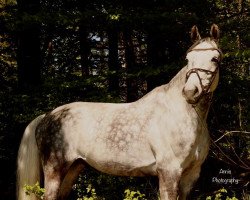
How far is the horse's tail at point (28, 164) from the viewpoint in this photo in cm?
505

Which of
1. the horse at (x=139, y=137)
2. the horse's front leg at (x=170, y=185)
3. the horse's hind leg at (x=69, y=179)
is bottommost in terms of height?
the horse's hind leg at (x=69, y=179)

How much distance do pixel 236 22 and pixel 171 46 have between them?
160 cm

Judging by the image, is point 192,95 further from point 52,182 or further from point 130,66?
point 130,66

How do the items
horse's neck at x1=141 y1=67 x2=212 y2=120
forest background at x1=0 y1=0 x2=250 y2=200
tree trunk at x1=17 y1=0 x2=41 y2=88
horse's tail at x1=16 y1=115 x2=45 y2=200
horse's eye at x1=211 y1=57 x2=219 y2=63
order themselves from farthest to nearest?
tree trunk at x1=17 y1=0 x2=41 y2=88 → forest background at x1=0 y1=0 x2=250 y2=200 → horse's tail at x1=16 y1=115 x2=45 y2=200 → horse's neck at x1=141 y1=67 x2=212 y2=120 → horse's eye at x1=211 y1=57 x2=219 y2=63

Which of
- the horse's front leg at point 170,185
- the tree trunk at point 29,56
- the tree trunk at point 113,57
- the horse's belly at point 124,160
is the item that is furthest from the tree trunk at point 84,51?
the horse's front leg at point 170,185

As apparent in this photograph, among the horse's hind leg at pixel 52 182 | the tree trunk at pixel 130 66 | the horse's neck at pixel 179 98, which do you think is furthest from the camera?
the tree trunk at pixel 130 66

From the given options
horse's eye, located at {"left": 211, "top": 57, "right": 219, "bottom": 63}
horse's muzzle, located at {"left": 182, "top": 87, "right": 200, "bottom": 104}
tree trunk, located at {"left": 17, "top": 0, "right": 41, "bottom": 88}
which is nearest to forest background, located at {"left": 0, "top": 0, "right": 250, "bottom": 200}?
tree trunk, located at {"left": 17, "top": 0, "right": 41, "bottom": 88}

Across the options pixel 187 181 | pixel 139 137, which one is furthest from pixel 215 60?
pixel 187 181

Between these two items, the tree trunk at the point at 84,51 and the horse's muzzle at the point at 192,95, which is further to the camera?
the tree trunk at the point at 84,51

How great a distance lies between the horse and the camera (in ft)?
13.7

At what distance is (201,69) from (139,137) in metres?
1.05

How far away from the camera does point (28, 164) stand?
512 cm

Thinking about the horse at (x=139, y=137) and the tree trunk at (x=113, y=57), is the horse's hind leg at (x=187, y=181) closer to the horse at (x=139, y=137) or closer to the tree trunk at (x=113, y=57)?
the horse at (x=139, y=137)

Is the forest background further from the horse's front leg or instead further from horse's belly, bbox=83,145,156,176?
the horse's front leg
